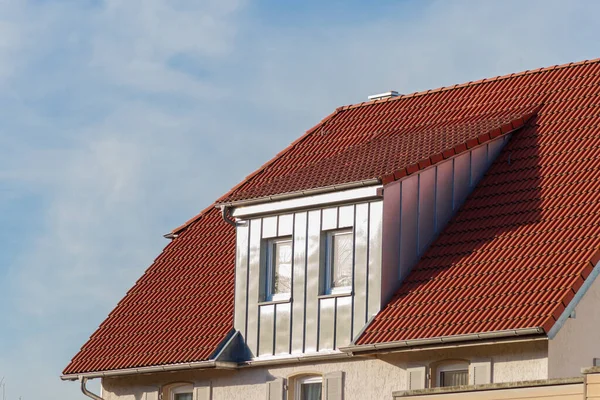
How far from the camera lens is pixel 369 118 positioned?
3409 cm

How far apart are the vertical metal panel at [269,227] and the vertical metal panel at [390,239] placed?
2.34m

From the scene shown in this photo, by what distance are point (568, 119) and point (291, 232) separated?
203 inches

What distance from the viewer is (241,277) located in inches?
1176

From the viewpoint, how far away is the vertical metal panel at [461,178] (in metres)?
29.1

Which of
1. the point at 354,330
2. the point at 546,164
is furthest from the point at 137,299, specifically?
the point at 546,164

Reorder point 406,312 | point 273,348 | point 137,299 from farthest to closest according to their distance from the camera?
point 137,299 → point 273,348 → point 406,312

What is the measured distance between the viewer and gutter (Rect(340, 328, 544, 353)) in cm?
2457

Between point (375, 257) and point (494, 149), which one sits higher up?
point (494, 149)

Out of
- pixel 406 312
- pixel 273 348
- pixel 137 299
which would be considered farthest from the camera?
pixel 137 299

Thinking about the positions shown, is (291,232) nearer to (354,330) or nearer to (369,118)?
(354,330)

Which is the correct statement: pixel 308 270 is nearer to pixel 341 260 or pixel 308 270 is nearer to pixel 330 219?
pixel 341 260

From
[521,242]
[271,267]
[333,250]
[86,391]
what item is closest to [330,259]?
[333,250]

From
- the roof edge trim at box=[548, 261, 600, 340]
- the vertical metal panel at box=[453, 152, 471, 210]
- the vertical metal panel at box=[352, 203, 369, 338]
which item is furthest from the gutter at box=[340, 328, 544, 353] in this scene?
the vertical metal panel at box=[453, 152, 471, 210]

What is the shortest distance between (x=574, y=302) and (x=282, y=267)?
6.21 metres
